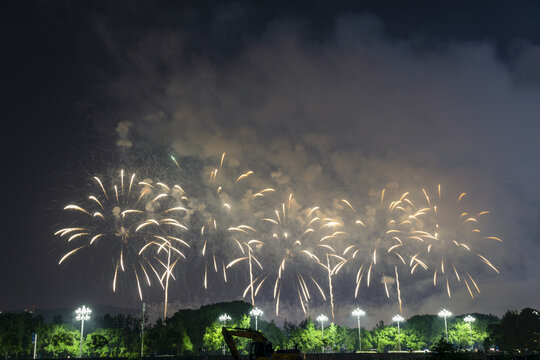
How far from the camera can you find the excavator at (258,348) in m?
35.4

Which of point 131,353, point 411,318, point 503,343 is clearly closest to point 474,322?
point 411,318

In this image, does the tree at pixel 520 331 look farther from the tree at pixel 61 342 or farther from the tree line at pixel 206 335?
the tree at pixel 61 342

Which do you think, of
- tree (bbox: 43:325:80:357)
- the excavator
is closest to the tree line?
tree (bbox: 43:325:80:357)

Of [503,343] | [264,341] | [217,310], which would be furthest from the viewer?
[217,310]

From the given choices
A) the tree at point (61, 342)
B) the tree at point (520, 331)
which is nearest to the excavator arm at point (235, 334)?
the tree at point (61, 342)

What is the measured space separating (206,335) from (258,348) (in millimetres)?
71135

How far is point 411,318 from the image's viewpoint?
14675cm

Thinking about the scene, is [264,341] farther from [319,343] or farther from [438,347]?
[319,343]

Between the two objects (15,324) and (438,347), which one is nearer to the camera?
(438,347)

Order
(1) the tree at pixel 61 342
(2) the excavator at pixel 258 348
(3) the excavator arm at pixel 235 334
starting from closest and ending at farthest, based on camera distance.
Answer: (2) the excavator at pixel 258 348 → (3) the excavator arm at pixel 235 334 → (1) the tree at pixel 61 342

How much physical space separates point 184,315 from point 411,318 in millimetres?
73794

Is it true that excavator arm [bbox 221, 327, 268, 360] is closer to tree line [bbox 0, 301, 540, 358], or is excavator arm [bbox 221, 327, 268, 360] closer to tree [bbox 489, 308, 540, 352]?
tree line [bbox 0, 301, 540, 358]

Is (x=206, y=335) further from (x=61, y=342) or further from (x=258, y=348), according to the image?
(x=258, y=348)

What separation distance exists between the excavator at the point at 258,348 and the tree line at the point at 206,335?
36.2 metres
